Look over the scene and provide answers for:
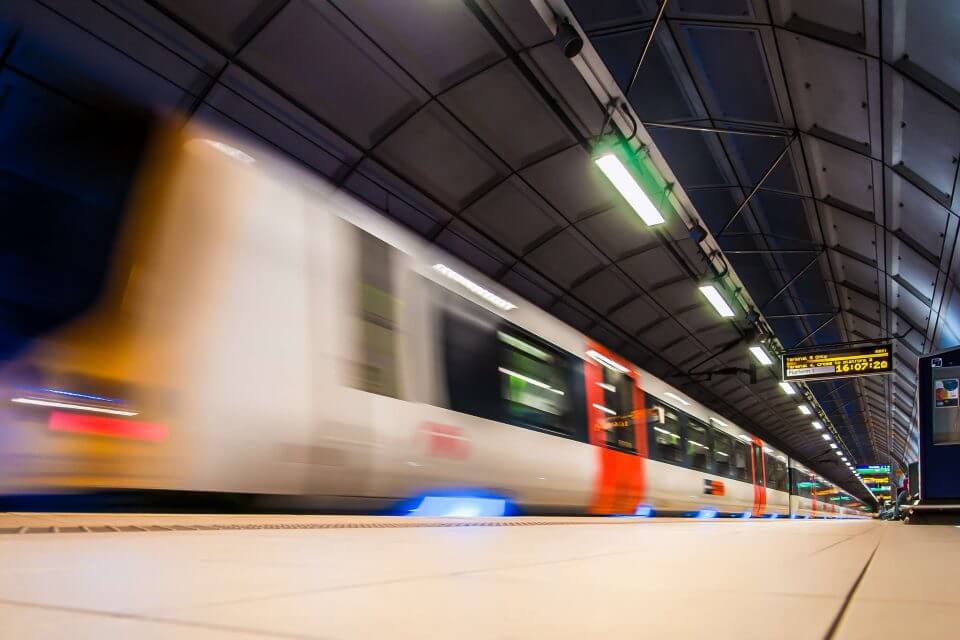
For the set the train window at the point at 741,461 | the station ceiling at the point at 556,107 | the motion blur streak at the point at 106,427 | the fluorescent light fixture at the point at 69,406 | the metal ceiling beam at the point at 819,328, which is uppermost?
the station ceiling at the point at 556,107

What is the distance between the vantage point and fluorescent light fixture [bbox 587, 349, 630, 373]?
802 cm

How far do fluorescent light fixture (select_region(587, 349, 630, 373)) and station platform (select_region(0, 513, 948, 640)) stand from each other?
5.68 m

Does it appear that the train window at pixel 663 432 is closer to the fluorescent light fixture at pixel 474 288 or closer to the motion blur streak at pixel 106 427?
the fluorescent light fixture at pixel 474 288

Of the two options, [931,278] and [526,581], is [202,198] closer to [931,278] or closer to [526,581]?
[526,581]

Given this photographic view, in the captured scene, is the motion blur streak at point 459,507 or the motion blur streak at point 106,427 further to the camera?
the motion blur streak at point 459,507

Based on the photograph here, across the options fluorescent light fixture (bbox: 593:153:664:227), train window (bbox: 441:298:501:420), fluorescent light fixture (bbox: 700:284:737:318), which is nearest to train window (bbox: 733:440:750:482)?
fluorescent light fixture (bbox: 700:284:737:318)

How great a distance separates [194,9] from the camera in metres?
6.53

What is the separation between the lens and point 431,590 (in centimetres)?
125

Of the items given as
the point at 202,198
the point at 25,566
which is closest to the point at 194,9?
the point at 202,198

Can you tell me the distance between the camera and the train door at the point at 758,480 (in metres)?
14.7

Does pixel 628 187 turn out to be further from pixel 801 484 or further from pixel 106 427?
pixel 801 484

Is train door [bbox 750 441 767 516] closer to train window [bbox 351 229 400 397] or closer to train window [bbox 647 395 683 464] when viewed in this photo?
train window [bbox 647 395 683 464]

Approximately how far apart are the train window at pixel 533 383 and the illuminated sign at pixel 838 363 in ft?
34.5

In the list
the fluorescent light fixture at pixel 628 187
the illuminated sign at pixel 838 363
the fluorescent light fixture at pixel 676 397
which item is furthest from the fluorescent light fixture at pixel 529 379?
the illuminated sign at pixel 838 363
